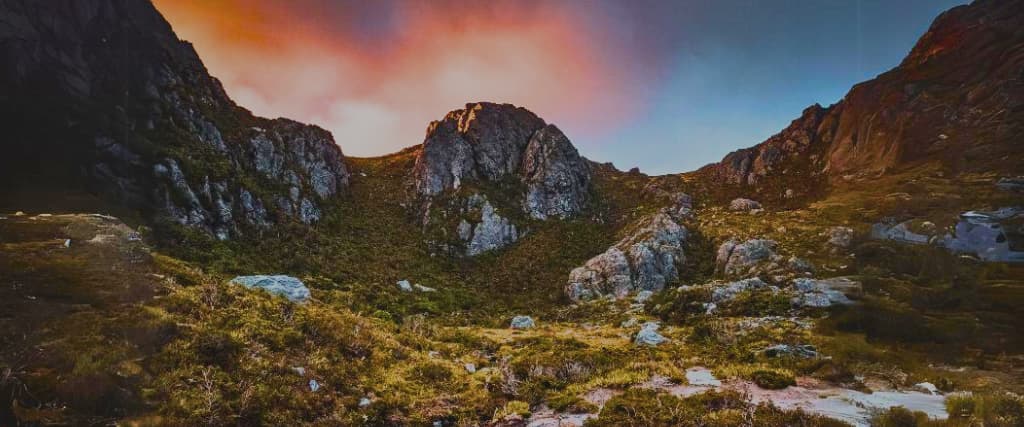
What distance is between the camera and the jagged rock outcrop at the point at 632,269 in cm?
7988

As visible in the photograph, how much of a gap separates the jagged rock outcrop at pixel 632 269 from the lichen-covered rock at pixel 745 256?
9.08 meters

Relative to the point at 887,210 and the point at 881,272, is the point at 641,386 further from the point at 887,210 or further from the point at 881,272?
the point at 887,210

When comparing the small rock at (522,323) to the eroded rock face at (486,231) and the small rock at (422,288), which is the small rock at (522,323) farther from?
the eroded rock face at (486,231)

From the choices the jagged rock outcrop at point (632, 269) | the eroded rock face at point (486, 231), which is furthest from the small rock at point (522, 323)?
the eroded rock face at point (486, 231)

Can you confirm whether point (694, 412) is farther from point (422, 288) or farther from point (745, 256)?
point (745, 256)

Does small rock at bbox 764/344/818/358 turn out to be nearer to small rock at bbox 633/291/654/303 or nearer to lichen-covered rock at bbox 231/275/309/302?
lichen-covered rock at bbox 231/275/309/302

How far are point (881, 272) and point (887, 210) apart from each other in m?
26.5

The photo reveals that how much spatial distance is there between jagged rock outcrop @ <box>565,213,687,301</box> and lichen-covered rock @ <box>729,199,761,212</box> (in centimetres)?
3310

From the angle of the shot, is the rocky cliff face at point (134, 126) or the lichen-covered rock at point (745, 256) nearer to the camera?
the rocky cliff face at point (134, 126)

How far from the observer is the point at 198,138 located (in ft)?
273

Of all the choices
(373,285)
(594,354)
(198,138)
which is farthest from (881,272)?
(198,138)

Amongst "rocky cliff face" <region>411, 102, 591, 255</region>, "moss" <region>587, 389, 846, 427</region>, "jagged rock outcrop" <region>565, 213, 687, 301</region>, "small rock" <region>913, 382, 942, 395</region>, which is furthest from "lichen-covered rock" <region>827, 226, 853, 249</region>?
"rocky cliff face" <region>411, 102, 591, 255</region>

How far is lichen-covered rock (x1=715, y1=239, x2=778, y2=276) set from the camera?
70.7 metres

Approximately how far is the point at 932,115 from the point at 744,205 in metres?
40.9
